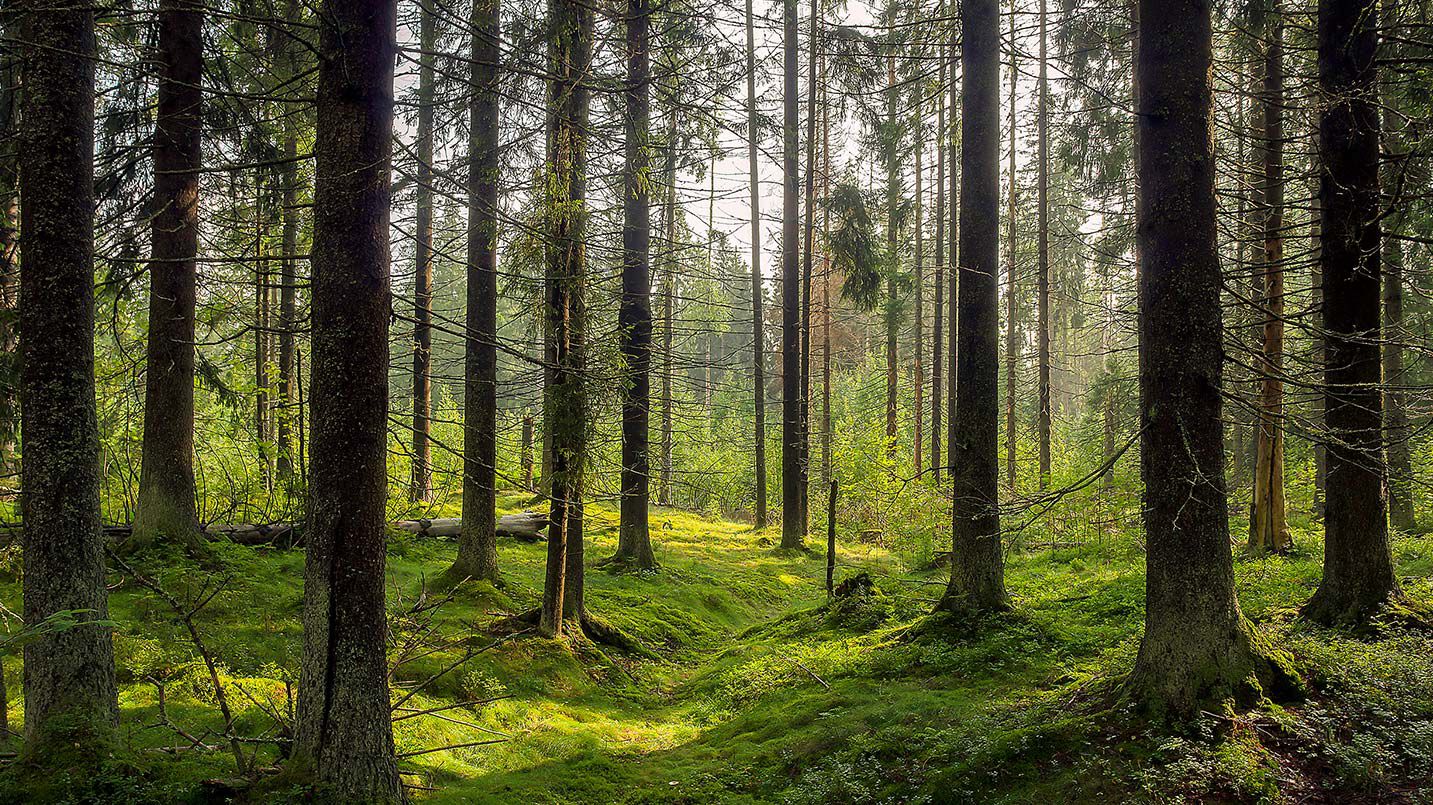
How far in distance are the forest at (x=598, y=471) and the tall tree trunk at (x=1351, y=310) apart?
1.6 inches

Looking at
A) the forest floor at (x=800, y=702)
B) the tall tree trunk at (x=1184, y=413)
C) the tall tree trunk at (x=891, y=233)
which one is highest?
the tall tree trunk at (x=891, y=233)

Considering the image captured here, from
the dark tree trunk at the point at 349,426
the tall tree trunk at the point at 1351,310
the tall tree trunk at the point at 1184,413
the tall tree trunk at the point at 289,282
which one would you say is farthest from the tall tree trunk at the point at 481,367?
the tall tree trunk at the point at 1351,310

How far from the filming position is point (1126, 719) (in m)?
4.82

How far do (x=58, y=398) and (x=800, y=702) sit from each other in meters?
6.42

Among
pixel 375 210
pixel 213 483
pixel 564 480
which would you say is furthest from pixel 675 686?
pixel 213 483

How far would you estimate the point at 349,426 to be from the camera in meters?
4.11

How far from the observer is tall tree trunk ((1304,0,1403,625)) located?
6.07 m

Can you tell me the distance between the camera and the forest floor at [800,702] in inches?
170

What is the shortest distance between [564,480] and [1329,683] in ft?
→ 21.9

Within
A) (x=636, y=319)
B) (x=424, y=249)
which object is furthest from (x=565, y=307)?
(x=424, y=249)

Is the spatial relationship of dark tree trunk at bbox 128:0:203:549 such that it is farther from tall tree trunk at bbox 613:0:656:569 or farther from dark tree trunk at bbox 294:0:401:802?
dark tree trunk at bbox 294:0:401:802

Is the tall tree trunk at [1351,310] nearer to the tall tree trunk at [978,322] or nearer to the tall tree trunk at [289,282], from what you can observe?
the tall tree trunk at [978,322]

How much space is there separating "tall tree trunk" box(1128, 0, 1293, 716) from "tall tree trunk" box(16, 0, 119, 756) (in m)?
6.70

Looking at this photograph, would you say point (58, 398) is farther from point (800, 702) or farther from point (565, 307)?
point (800, 702)
